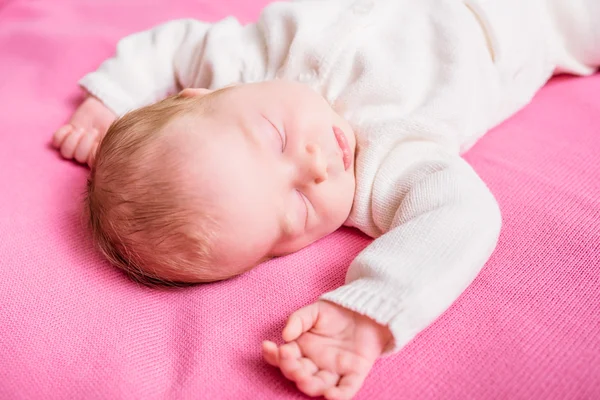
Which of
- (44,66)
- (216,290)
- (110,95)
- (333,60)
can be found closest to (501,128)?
(333,60)

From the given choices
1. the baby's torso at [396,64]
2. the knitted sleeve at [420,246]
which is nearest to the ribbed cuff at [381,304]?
the knitted sleeve at [420,246]

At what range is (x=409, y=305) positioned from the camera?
787 mm

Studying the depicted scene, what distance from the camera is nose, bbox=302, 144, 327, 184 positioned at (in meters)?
0.92

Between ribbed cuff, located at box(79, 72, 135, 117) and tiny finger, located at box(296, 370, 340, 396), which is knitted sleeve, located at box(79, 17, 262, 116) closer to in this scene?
ribbed cuff, located at box(79, 72, 135, 117)

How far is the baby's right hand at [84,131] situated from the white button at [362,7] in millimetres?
603

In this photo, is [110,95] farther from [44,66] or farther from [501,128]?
[501,128]

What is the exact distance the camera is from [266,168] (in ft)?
3.01

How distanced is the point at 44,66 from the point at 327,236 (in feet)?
3.08

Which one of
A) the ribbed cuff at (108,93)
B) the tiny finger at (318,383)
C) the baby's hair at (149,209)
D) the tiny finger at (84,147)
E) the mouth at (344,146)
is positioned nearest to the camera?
the tiny finger at (318,383)

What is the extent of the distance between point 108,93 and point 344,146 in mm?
618

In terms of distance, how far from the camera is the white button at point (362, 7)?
1217mm

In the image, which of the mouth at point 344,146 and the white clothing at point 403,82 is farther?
the mouth at point 344,146

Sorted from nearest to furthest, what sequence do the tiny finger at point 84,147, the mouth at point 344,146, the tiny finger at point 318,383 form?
1. the tiny finger at point 318,383
2. the mouth at point 344,146
3. the tiny finger at point 84,147

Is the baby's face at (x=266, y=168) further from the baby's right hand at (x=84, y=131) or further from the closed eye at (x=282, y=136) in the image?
the baby's right hand at (x=84, y=131)
